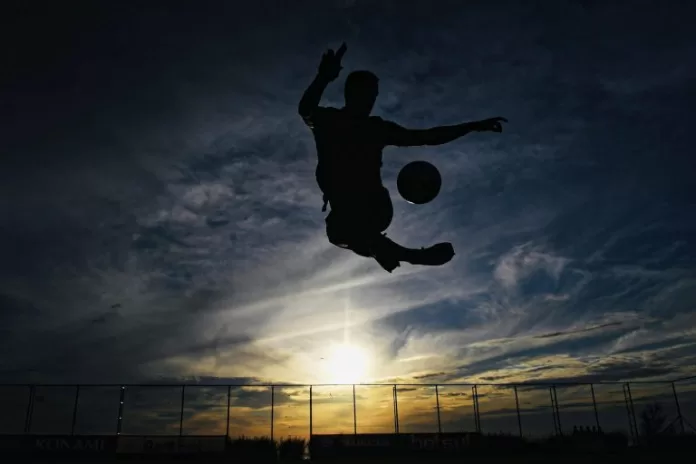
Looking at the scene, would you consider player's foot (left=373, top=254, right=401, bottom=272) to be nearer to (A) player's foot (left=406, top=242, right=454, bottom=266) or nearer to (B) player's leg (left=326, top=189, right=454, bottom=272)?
(B) player's leg (left=326, top=189, right=454, bottom=272)

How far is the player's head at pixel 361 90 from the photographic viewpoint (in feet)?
18.7

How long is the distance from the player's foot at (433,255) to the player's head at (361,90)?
168 cm

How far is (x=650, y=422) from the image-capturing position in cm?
3934

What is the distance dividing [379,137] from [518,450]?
79.2 feet

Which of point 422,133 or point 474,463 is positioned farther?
point 474,463

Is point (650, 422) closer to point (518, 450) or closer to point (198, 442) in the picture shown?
point (518, 450)

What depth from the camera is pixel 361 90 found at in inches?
225

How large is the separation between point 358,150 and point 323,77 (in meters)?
0.87

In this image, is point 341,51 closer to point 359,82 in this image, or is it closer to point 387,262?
point 359,82

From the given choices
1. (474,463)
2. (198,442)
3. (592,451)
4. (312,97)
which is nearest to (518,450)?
(592,451)

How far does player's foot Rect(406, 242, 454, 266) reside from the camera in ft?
20.1

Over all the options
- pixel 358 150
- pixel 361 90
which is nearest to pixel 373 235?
pixel 358 150

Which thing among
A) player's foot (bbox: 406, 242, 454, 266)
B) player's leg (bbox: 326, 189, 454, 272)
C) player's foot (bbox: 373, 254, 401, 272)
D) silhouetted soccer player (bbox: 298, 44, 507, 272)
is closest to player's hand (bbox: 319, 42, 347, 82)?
silhouetted soccer player (bbox: 298, 44, 507, 272)

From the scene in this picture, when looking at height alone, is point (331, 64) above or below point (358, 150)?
above
